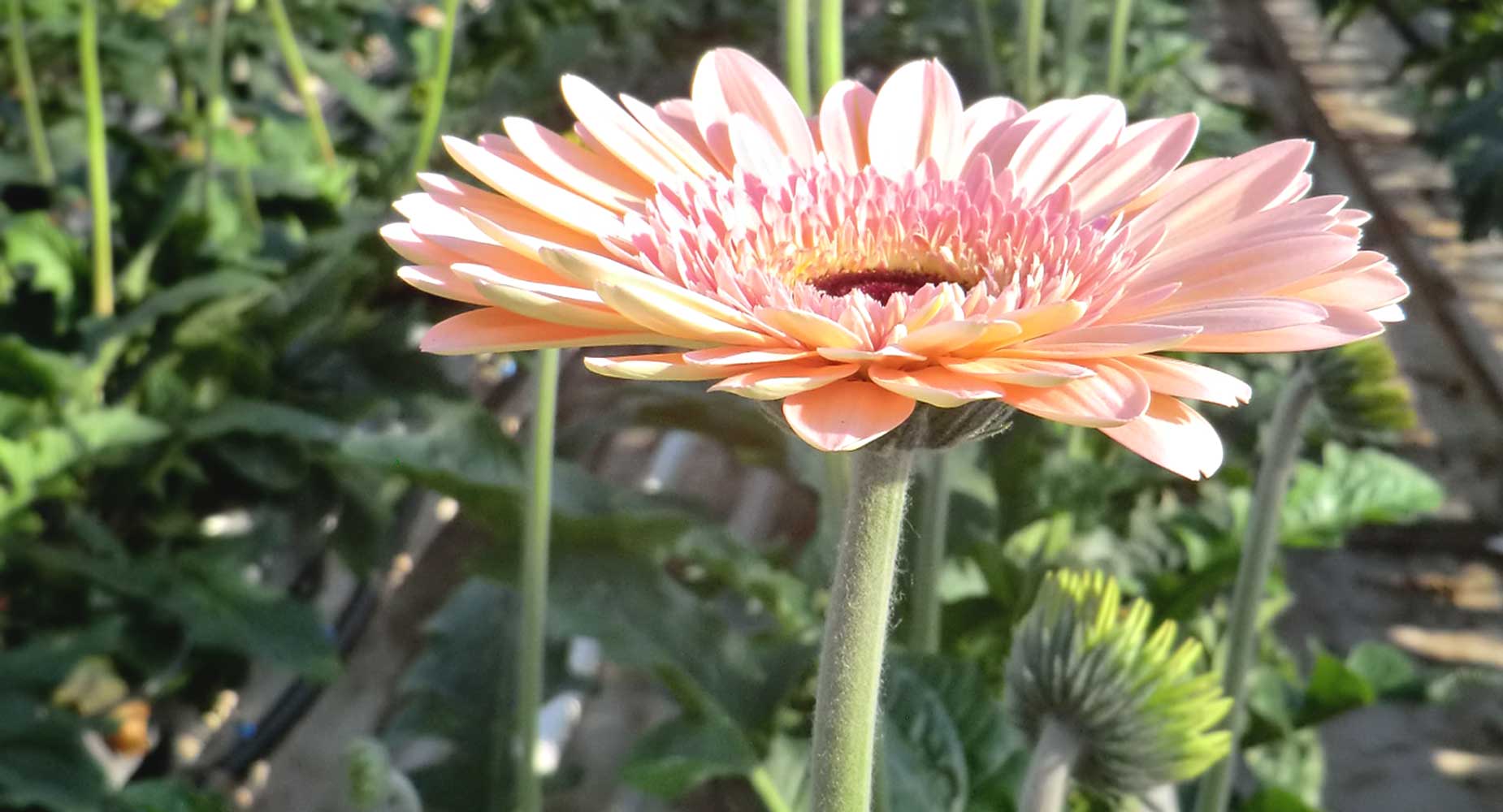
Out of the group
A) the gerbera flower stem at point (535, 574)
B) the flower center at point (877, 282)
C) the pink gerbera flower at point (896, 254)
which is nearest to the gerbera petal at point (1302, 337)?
the pink gerbera flower at point (896, 254)

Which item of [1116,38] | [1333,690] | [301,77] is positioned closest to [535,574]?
[1333,690]

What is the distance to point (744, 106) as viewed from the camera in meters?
0.39

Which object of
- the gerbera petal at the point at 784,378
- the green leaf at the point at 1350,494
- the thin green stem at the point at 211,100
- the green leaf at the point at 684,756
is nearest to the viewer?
the gerbera petal at the point at 784,378

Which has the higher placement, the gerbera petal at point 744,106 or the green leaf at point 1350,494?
the gerbera petal at point 744,106

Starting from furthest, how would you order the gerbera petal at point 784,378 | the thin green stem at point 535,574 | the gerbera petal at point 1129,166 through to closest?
the thin green stem at point 535,574, the gerbera petal at point 1129,166, the gerbera petal at point 784,378

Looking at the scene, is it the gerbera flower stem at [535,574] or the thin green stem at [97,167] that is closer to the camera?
the gerbera flower stem at [535,574]

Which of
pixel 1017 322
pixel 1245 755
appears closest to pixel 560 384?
pixel 1245 755

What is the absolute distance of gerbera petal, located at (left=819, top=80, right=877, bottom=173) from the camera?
0.39 meters

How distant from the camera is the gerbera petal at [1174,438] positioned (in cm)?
26

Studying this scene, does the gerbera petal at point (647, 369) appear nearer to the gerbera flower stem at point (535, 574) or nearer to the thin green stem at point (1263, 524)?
the gerbera flower stem at point (535, 574)

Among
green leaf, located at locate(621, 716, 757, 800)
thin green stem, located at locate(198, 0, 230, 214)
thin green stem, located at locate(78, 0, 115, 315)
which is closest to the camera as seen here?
green leaf, located at locate(621, 716, 757, 800)

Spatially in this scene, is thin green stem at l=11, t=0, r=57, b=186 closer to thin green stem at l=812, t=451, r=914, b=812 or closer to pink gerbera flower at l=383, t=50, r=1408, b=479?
pink gerbera flower at l=383, t=50, r=1408, b=479

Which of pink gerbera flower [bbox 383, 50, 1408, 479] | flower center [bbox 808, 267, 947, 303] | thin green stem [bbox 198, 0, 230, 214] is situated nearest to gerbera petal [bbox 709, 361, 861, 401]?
pink gerbera flower [bbox 383, 50, 1408, 479]

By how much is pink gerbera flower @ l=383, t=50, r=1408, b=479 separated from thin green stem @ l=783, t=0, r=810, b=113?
0.17 m
